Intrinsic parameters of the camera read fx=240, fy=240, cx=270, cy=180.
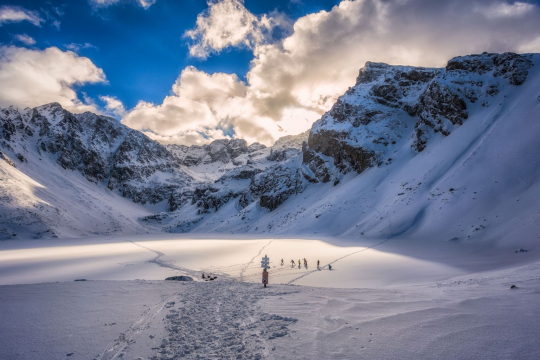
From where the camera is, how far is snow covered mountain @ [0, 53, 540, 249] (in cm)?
2925

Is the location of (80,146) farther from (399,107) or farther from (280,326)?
(280,326)

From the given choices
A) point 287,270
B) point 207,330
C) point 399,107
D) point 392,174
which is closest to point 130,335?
point 207,330

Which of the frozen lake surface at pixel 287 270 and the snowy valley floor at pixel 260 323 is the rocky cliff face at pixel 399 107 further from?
the snowy valley floor at pixel 260 323

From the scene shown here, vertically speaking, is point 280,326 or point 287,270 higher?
point 280,326

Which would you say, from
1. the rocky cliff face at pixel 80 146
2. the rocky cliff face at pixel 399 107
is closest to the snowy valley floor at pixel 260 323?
the rocky cliff face at pixel 399 107

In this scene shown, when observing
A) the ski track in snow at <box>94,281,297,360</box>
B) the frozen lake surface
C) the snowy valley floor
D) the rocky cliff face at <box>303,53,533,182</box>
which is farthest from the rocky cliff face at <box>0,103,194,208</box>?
the ski track in snow at <box>94,281,297,360</box>

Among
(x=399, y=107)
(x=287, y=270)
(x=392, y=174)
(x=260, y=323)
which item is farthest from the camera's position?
(x=399, y=107)

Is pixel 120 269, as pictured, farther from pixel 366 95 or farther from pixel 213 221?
pixel 213 221

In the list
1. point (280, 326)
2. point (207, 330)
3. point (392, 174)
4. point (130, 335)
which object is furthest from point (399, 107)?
point (130, 335)

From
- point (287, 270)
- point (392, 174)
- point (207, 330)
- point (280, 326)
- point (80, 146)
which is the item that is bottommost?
point (287, 270)

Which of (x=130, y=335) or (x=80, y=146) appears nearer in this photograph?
(x=130, y=335)

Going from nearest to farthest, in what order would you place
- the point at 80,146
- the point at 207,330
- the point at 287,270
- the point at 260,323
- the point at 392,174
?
the point at 207,330 → the point at 260,323 → the point at 287,270 → the point at 392,174 → the point at 80,146

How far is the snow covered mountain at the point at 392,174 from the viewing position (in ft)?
96.0

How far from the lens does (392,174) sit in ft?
182
